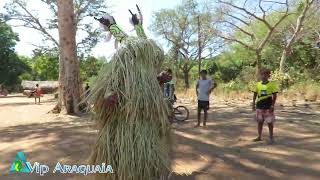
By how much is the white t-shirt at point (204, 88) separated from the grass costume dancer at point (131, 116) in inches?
227

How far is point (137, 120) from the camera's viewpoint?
505 cm

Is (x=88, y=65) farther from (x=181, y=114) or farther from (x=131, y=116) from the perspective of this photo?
(x=131, y=116)

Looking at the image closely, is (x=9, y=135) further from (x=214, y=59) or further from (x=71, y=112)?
(x=214, y=59)

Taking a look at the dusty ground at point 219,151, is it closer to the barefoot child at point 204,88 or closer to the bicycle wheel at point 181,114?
the barefoot child at point 204,88

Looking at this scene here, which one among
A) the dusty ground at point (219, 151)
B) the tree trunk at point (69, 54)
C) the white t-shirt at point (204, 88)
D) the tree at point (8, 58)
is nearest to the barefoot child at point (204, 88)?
the white t-shirt at point (204, 88)

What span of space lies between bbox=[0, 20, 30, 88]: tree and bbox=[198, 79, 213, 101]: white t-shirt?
51.5m

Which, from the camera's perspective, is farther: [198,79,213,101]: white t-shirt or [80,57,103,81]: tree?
[80,57,103,81]: tree

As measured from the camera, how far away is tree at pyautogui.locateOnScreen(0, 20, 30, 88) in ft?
193

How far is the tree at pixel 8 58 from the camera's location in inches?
2317

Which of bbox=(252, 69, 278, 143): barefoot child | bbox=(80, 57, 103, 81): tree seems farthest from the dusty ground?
bbox=(80, 57, 103, 81): tree

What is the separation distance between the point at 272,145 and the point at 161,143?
12.6 feet

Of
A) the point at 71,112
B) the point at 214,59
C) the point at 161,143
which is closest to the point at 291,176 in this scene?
the point at 161,143

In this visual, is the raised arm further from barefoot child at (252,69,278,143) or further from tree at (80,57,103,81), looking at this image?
tree at (80,57,103,81)

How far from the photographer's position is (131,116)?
5.00m
